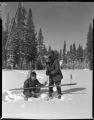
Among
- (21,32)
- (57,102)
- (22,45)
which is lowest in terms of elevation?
(57,102)

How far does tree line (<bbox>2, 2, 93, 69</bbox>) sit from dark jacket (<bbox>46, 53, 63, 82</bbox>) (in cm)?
9

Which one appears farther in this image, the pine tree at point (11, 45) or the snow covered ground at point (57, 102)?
the pine tree at point (11, 45)

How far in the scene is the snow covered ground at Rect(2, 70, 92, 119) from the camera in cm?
515

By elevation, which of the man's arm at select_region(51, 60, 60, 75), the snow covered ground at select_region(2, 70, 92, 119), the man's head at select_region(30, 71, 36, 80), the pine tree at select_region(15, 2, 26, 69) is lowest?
the snow covered ground at select_region(2, 70, 92, 119)

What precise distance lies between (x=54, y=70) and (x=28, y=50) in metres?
0.56

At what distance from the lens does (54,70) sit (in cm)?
524

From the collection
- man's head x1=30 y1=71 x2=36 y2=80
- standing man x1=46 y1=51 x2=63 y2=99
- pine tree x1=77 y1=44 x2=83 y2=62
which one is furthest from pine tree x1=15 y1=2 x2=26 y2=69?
pine tree x1=77 y1=44 x2=83 y2=62

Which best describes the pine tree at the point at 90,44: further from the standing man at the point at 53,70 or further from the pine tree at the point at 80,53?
the standing man at the point at 53,70

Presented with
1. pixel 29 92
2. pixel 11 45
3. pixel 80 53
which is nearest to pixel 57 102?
pixel 29 92

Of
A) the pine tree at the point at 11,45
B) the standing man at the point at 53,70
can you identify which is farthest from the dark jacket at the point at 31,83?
the pine tree at the point at 11,45

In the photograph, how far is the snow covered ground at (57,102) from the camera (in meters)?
5.15

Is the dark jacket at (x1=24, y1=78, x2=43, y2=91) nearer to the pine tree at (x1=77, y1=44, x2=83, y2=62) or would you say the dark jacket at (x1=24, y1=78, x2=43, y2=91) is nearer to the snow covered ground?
the snow covered ground

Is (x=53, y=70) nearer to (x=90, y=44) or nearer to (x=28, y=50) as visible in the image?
(x=28, y=50)

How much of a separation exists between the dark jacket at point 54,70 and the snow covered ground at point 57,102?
0.25 feet
